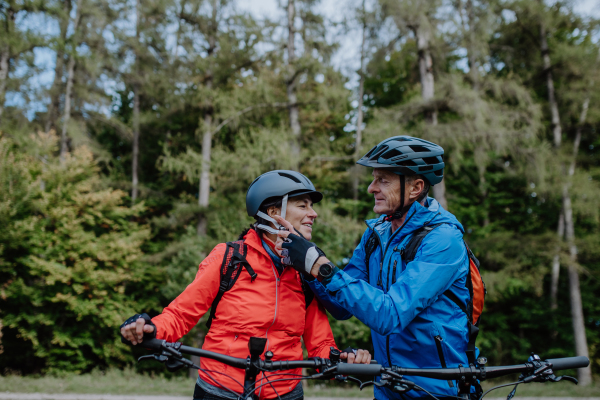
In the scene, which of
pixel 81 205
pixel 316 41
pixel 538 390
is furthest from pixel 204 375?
pixel 81 205

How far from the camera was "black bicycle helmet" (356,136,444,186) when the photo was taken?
8.39ft

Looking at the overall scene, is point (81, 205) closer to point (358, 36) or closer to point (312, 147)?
point (312, 147)

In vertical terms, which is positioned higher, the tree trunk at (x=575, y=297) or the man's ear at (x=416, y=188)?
the man's ear at (x=416, y=188)

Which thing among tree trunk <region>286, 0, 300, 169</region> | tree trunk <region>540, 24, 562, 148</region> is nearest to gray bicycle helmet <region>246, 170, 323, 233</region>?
tree trunk <region>286, 0, 300, 169</region>

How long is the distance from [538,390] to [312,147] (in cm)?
1176

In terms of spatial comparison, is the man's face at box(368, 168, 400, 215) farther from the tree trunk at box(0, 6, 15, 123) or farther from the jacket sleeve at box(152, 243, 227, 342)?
the tree trunk at box(0, 6, 15, 123)

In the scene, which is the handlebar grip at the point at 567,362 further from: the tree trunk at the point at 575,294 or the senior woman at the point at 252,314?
the tree trunk at the point at 575,294

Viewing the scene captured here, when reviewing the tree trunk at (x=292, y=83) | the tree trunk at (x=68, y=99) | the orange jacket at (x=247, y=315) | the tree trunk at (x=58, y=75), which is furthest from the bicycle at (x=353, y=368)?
the tree trunk at (x=68, y=99)

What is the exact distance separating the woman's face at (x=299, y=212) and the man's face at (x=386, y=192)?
543mm

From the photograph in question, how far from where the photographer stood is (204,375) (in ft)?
8.30

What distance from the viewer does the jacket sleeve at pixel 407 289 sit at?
2008 mm

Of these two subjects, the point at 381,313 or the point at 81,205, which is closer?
the point at 381,313

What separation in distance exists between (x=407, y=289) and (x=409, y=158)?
91 centimetres

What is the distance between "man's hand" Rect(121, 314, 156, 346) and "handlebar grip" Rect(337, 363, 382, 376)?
1039 mm
